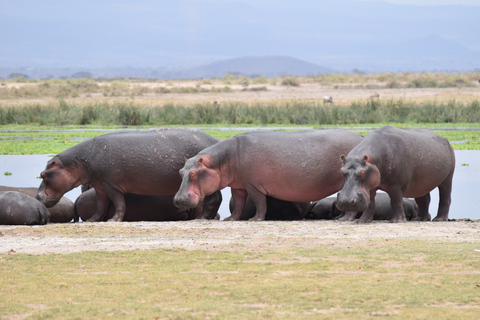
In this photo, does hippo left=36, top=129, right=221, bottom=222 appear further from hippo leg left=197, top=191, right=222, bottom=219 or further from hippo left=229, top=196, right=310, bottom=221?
hippo left=229, top=196, right=310, bottom=221

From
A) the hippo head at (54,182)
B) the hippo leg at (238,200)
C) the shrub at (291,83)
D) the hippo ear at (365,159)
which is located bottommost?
the shrub at (291,83)

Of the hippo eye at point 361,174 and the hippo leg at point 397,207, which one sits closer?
the hippo eye at point 361,174

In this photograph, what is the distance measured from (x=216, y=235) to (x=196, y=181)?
194cm

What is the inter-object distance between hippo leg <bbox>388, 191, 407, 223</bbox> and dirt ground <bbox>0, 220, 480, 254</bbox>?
281 millimetres

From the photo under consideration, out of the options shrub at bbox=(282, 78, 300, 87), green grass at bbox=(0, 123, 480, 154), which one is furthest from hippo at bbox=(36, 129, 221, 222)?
shrub at bbox=(282, 78, 300, 87)

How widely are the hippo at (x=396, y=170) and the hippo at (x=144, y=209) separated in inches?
111

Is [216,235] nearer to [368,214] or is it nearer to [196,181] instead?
[196,181]

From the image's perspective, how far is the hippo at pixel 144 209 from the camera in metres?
12.4

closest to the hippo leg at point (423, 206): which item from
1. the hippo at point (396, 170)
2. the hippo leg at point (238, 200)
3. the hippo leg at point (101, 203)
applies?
the hippo at point (396, 170)

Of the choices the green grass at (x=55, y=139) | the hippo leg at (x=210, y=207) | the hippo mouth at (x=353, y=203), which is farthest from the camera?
the green grass at (x=55, y=139)

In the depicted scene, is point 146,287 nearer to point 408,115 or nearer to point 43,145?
point 43,145

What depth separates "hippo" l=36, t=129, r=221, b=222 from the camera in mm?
12070

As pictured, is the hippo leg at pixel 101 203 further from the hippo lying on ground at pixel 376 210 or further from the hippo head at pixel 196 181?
the hippo lying on ground at pixel 376 210

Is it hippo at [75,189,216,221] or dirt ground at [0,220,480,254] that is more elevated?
dirt ground at [0,220,480,254]
